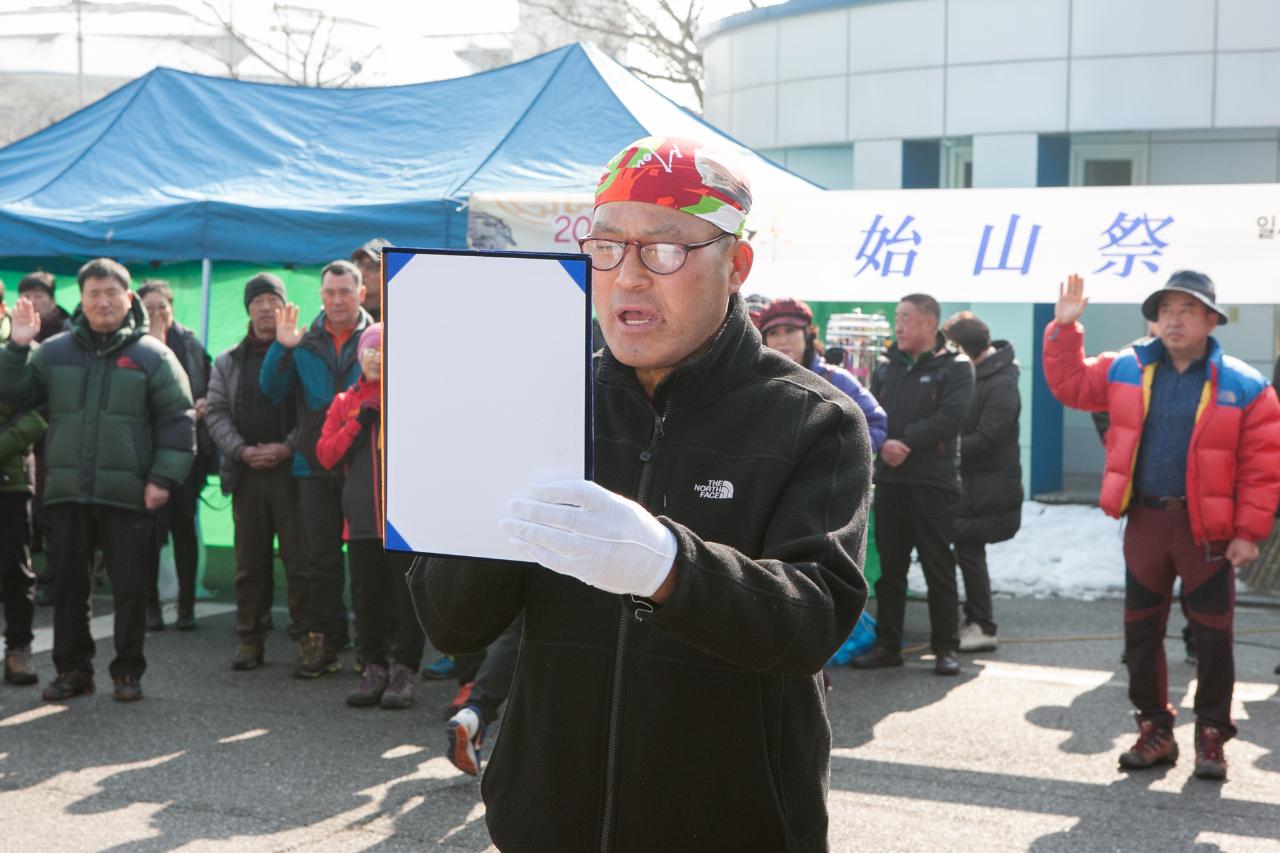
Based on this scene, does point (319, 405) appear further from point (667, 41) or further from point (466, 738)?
point (667, 41)

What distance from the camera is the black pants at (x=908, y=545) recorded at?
326 inches

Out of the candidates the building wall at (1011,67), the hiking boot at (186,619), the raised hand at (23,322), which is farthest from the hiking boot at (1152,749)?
the building wall at (1011,67)

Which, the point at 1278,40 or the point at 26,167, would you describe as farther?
the point at 1278,40

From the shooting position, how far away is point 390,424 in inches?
79.4

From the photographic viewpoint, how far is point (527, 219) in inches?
358

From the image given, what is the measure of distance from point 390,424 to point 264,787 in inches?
171

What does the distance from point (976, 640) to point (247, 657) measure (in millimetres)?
4227

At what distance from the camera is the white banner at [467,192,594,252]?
8938 mm

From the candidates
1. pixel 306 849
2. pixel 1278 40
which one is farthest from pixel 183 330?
pixel 1278 40

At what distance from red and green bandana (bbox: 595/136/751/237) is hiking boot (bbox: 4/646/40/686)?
6.36m

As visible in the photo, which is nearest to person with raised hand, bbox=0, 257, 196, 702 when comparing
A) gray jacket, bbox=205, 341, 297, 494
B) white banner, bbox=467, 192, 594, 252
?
gray jacket, bbox=205, 341, 297, 494

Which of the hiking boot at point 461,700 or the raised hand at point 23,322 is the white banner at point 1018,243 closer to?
the hiking boot at point 461,700

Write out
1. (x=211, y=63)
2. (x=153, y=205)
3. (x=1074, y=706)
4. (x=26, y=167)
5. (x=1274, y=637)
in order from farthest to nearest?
1. (x=211, y=63)
2. (x=26, y=167)
3. (x=153, y=205)
4. (x=1274, y=637)
5. (x=1074, y=706)

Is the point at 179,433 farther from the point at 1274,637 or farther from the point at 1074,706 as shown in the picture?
the point at 1274,637
